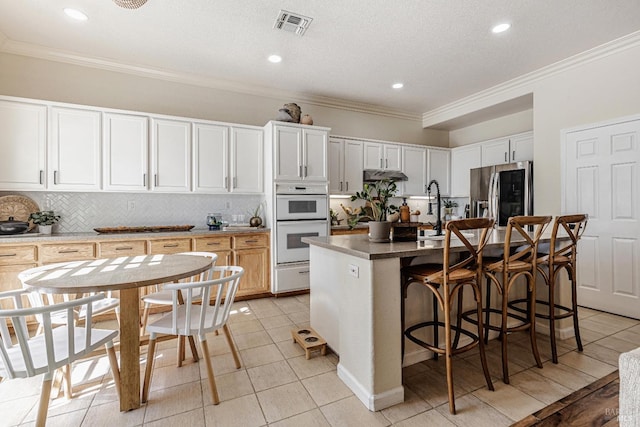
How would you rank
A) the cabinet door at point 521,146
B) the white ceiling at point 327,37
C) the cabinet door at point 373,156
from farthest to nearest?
the cabinet door at point 373,156 < the cabinet door at point 521,146 < the white ceiling at point 327,37

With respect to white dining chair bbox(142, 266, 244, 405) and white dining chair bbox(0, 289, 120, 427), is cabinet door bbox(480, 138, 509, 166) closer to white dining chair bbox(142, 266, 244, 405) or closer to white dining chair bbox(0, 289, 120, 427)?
white dining chair bbox(142, 266, 244, 405)

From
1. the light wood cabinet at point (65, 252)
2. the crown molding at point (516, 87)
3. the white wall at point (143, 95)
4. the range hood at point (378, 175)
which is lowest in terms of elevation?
the light wood cabinet at point (65, 252)

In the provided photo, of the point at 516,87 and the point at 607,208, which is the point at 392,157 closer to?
the point at 516,87

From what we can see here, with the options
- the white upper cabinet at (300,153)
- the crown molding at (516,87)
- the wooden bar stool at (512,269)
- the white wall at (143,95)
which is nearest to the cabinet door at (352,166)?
the white wall at (143,95)

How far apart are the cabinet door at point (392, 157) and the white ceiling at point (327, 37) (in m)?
1.22

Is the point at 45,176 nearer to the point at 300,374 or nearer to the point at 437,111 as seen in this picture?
the point at 300,374

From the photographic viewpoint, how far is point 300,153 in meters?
4.27

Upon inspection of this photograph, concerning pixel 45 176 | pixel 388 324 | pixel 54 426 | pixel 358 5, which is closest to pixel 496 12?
pixel 358 5

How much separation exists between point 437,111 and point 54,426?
638cm

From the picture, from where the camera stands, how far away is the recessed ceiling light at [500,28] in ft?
9.93

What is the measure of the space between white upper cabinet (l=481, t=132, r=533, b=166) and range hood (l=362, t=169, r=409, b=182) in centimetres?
145

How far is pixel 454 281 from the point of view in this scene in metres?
1.81

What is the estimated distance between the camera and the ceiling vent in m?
2.86

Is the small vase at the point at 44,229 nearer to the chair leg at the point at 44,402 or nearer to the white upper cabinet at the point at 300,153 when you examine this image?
the chair leg at the point at 44,402
